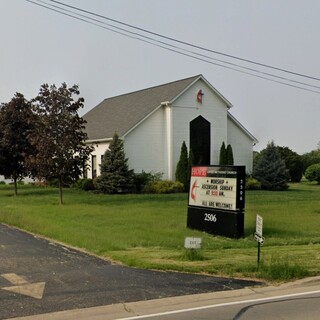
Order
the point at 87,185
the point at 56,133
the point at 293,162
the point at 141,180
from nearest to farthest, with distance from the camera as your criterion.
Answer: the point at 56,133, the point at 141,180, the point at 87,185, the point at 293,162

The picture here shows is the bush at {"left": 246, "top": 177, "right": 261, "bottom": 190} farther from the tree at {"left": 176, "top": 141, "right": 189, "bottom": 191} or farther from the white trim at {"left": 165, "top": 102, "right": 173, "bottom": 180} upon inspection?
the white trim at {"left": 165, "top": 102, "right": 173, "bottom": 180}

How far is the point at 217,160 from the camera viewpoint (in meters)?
Result: 39.2

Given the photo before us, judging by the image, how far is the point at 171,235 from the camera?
596 inches

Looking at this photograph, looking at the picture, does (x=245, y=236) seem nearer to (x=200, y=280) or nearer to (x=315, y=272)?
(x=315, y=272)

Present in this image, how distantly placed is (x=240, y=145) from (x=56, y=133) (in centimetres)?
2073

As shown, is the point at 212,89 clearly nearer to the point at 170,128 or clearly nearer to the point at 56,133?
the point at 170,128

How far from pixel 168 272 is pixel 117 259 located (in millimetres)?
1748

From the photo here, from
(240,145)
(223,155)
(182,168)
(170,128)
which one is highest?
(170,128)

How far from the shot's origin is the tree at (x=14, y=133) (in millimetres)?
30125

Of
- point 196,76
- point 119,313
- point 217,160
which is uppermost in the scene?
point 196,76

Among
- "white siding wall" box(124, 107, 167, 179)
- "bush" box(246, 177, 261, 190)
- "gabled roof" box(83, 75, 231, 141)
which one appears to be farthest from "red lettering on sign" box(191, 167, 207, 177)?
"bush" box(246, 177, 261, 190)

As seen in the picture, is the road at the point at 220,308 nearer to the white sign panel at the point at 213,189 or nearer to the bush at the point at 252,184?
the white sign panel at the point at 213,189

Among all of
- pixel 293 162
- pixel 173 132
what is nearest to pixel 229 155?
pixel 173 132

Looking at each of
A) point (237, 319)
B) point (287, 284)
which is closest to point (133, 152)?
point (287, 284)
